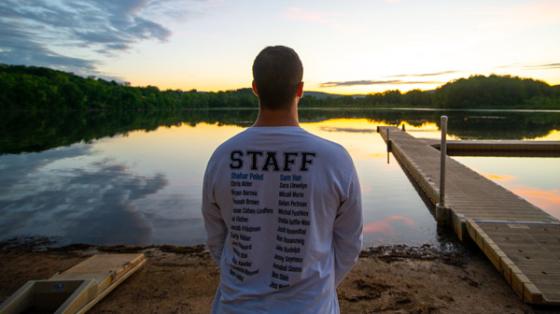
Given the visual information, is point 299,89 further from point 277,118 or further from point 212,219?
point 212,219

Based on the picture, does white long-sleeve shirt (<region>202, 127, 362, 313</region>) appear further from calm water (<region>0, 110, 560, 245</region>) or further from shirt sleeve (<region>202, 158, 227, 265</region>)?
calm water (<region>0, 110, 560, 245</region>)

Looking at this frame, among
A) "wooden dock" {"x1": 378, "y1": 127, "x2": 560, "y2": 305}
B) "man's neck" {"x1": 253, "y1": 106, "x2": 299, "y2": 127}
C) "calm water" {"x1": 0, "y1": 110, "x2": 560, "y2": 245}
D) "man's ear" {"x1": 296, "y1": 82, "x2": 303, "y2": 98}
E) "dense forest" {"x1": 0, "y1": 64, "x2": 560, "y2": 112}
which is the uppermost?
A: "dense forest" {"x1": 0, "y1": 64, "x2": 560, "y2": 112}

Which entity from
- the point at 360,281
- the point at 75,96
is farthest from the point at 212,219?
the point at 75,96

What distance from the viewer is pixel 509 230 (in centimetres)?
621

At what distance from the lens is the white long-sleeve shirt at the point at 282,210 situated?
1516 mm

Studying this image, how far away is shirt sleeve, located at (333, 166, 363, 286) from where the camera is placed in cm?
162

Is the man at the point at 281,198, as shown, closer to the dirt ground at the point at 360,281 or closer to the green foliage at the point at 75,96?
the dirt ground at the point at 360,281

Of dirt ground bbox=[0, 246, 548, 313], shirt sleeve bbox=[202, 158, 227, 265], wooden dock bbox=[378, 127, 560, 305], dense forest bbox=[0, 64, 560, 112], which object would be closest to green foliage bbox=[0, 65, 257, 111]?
dense forest bbox=[0, 64, 560, 112]

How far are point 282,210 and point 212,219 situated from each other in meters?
0.42

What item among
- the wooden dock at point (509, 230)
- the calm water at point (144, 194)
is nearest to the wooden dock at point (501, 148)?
the calm water at point (144, 194)

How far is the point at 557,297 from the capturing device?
4.16 metres

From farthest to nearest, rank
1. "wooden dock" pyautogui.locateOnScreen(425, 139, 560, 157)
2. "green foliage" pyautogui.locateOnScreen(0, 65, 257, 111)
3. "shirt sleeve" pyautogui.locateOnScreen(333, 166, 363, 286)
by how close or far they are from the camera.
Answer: "green foliage" pyautogui.locateOnScreen(0, 65, 257, 111), "wooden dock" pyautogui.locateOnScreen(425, 139, 560, 157), "shirt sleeve" pyautogui.locateOnScreen(333, 166, 363, 286)

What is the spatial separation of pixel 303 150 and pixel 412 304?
12.0 ft

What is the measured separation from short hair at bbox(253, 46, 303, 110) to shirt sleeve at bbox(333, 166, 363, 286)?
0.42 m
